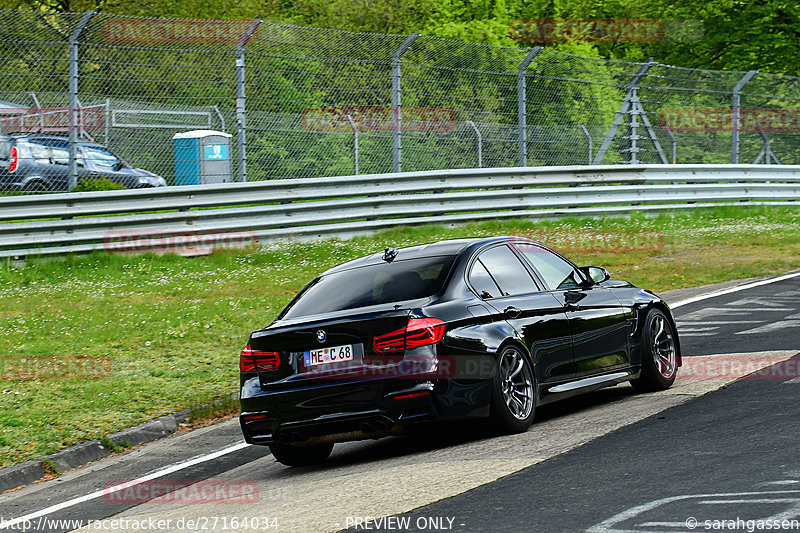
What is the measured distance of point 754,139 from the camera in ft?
85.7

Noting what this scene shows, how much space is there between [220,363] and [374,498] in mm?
5039

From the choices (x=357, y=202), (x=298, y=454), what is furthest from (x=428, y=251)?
(x=357, y=202)

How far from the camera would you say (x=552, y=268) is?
8.78 meters

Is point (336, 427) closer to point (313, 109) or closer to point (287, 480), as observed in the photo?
point (287, 480)

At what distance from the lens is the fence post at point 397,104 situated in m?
18.4

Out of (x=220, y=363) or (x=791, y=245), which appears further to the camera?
(x=791, y=245)

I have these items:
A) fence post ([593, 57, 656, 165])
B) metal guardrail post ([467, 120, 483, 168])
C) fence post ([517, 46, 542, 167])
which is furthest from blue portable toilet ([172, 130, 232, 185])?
fence post ([593, 57, 656, 165])

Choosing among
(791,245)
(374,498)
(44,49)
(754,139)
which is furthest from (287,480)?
(754,139)

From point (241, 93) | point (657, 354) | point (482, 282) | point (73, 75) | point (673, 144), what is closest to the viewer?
point (482, 282)

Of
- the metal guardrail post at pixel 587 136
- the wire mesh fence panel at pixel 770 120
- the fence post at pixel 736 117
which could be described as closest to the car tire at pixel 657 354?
the metal guardrail post at pixel 587 136

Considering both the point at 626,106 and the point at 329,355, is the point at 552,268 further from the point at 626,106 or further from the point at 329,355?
the point at 626,106

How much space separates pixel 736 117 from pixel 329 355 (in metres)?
20.2

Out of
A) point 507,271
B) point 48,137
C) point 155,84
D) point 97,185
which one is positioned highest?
point 155,84

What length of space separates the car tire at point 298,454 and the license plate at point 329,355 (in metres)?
0.66
